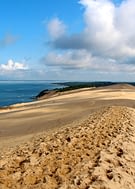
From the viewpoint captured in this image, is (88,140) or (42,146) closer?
(42,146)

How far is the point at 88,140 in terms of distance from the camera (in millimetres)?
11125

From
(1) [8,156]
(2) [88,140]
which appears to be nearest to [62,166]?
(1) [8,156]

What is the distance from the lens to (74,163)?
8.90 metres

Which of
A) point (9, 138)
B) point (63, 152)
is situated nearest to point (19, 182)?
point (63, 152)

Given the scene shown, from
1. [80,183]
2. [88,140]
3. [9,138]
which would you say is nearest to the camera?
[80,183]

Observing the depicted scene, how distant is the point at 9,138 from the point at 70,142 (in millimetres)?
4111

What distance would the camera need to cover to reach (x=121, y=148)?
1022 cm

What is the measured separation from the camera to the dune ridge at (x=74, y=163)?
7.80 meters

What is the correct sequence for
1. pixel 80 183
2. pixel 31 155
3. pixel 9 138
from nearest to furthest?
pixel 80 183
pixel 31 155
pixel 9 138

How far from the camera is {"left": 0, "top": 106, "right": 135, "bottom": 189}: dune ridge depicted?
7801mm

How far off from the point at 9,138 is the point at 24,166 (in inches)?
221

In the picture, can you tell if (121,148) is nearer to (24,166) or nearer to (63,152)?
(63,152)

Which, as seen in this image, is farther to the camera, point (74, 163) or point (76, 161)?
point (76, 161)

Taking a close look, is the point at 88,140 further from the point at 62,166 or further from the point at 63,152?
the point at 62,166
